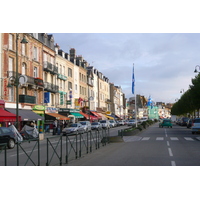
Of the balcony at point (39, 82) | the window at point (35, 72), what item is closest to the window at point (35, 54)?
the window at point (35, 72)

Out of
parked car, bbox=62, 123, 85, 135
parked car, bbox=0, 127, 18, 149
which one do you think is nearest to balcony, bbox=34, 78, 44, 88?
parked car, bbox=62, 123, 85, 135

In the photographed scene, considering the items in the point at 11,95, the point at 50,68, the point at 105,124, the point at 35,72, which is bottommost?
the point at 105,124

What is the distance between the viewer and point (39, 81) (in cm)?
3812

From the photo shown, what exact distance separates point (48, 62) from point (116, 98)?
2209 inches

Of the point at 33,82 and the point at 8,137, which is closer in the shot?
the point at 8,137

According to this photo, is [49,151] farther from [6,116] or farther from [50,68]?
[50,68]

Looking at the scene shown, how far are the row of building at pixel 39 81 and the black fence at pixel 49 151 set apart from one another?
12703 millimetres

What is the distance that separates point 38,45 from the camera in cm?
4016

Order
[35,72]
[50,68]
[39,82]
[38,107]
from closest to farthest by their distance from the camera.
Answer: [39,82] → [38,107] → [35,72] → [50,68]

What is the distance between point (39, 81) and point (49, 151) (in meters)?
28.4

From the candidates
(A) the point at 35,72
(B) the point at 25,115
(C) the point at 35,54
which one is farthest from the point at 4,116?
(C) the point at 35,54

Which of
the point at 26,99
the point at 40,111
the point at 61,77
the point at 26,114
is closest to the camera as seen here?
the point at 26,114

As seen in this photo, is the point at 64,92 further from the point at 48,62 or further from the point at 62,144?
the point at 62,144
